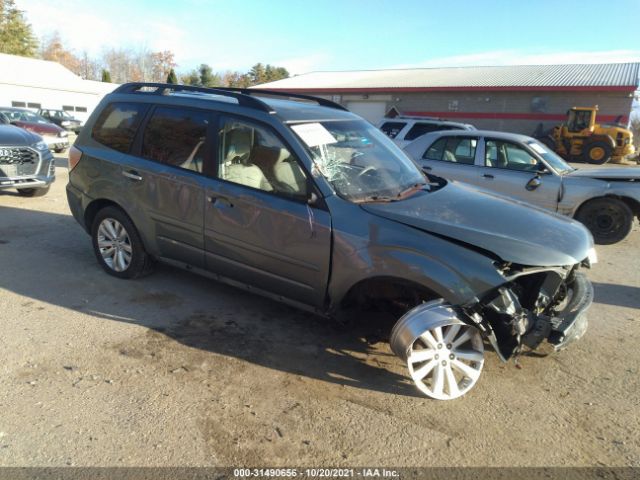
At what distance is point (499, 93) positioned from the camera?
1204 inches

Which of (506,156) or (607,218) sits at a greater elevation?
(506,156)

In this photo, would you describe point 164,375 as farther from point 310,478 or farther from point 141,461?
point 310,478

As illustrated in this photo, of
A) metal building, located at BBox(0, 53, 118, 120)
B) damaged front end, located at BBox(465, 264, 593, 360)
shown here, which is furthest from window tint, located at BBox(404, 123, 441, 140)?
metal building, located at BBox(0, 53, 118, 120)

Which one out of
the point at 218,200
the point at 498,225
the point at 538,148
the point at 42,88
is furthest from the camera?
the point at 42,88

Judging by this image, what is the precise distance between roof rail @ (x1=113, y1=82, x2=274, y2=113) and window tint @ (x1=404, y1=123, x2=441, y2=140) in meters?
7.43

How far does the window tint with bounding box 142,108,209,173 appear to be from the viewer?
166 inches

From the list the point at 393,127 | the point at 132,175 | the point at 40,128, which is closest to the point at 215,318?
the point at 132,175

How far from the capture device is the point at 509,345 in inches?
123

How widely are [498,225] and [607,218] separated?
196 inches

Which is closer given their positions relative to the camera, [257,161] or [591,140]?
[257,161]

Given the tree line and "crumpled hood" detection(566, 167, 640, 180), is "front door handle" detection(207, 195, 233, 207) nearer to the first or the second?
"crumpled hood" detection(566, 167, 640, 180)

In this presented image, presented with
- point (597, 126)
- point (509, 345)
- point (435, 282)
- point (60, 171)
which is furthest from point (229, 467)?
point (597, 126)

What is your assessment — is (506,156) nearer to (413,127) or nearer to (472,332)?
(413,127)

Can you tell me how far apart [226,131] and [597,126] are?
84.4 feet
